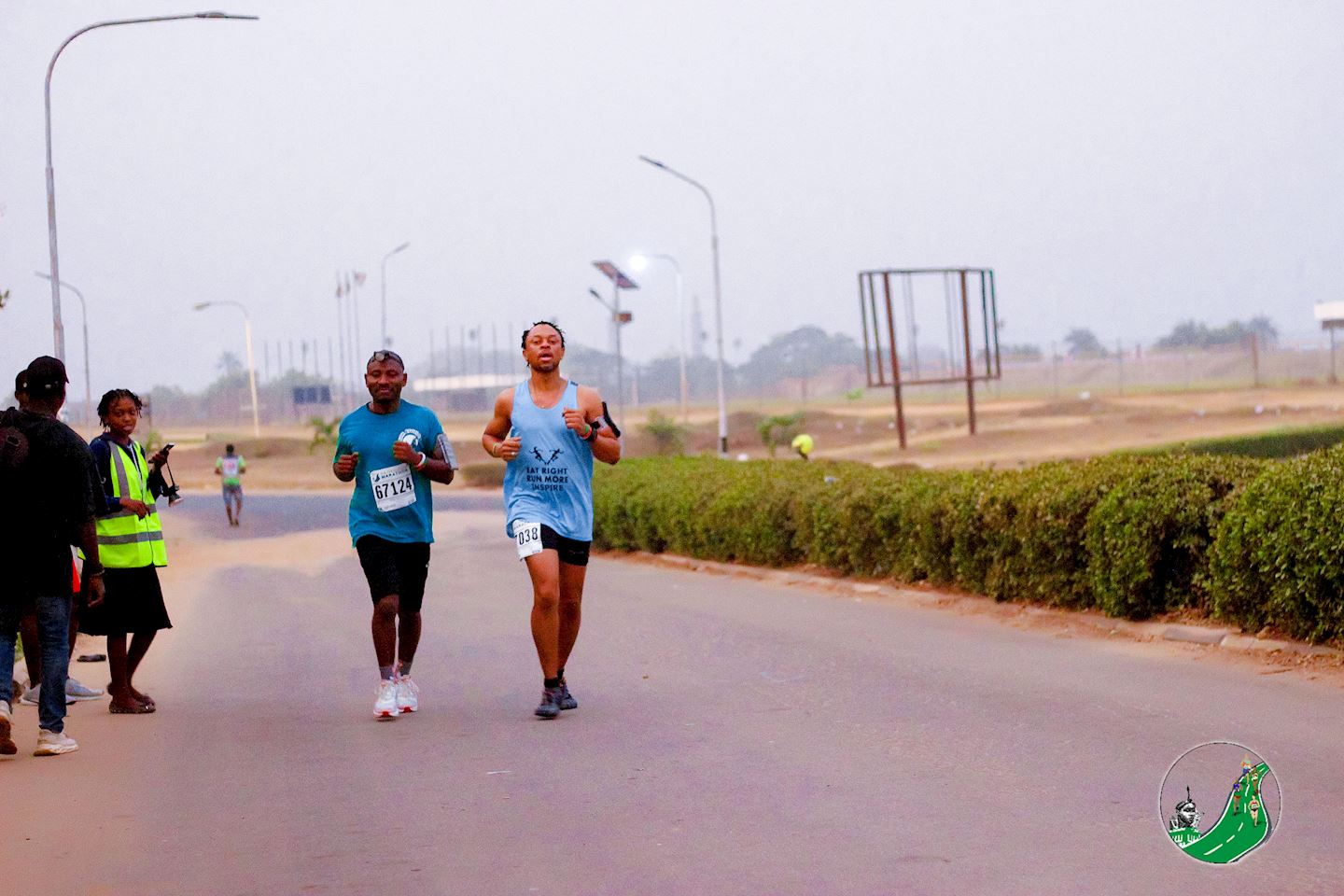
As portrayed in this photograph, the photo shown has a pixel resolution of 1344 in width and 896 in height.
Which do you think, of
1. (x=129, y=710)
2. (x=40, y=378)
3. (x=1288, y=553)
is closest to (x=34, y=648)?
(x=129, y=710)

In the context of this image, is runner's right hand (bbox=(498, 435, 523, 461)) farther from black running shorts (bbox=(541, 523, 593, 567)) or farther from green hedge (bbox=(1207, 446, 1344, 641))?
green hedge (bbox=(1207, 446, 1344, 641))

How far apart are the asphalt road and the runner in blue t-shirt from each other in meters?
0.40

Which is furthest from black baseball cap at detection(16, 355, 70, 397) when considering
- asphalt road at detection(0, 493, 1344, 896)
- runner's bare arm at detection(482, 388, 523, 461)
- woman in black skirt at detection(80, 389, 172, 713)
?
runner's bare arm at detection(482, 388, 523, 461)

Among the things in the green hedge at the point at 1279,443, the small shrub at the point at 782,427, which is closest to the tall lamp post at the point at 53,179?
the green hedge at the point at 1279,443

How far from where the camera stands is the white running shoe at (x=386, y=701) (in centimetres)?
854

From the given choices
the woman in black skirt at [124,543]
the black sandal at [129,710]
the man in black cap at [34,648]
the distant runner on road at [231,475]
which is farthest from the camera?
the distant runner on road at [231,475]

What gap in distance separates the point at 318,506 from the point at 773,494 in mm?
26824

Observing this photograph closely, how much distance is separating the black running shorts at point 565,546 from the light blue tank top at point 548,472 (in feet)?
0.12

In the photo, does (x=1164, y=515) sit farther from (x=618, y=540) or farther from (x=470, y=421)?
(x=470, y=421)

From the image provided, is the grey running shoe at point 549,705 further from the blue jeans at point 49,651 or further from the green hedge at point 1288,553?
the green hedge at point 1288,553

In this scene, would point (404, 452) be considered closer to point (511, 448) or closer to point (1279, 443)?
point (511, 448)

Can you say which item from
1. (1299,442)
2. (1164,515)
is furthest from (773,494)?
(1299,442)

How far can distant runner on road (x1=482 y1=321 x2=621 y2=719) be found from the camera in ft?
27.4

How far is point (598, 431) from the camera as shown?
8.37 meters
